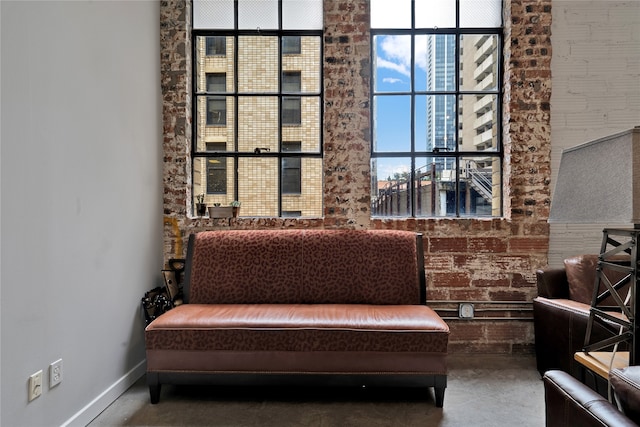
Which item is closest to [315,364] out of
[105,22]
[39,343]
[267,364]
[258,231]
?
[267,364]

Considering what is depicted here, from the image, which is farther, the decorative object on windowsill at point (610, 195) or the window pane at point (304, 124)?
the window pane at point (304, 124)

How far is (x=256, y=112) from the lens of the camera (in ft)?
9.95

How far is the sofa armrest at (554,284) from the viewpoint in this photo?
8.05ft

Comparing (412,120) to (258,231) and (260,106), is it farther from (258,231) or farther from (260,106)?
(258,231)

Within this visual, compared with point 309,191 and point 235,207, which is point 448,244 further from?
point 235,207

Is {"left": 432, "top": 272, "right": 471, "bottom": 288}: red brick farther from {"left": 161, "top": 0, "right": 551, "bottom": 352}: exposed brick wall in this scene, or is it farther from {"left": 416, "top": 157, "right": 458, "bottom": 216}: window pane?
{"left": 416, "top": 157, "right": 458, "bottom": 216}: window pane

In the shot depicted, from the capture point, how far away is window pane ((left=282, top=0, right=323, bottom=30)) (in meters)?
2.98

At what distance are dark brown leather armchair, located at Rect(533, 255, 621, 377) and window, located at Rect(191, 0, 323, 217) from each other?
1.70m

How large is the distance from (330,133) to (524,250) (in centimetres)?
170

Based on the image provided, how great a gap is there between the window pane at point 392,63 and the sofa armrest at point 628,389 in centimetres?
247

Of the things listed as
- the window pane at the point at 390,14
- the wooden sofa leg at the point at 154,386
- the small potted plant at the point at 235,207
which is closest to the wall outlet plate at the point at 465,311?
the small potted plant at the point at 235,207

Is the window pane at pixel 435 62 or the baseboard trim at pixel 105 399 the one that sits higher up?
the window pane at pixel 435 62

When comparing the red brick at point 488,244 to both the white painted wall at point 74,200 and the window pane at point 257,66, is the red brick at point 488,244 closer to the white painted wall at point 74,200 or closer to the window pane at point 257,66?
the window pane at point 257,66

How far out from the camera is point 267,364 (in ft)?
6.75
